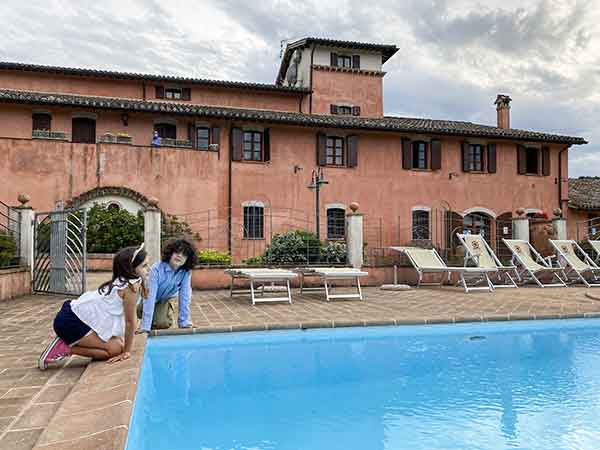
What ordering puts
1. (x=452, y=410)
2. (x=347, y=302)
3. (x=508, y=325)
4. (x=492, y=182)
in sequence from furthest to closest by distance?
(x=492, y=182), (x=347, y=302), (x=508, y=325), (x=452, y=410)

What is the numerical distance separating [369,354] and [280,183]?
43.9ft

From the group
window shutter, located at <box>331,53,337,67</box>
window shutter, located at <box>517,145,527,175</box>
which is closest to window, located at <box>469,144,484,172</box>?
window shutter, located at <box>517,145,527,175</box>

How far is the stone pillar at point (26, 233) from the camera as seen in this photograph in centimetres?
964

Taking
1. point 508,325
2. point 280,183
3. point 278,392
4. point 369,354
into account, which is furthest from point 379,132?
point 278,392

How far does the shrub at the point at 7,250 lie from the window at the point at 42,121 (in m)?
8.74

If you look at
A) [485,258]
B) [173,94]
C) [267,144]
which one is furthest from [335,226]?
[173,94]

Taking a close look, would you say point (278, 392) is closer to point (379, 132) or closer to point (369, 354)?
point (369, 354)

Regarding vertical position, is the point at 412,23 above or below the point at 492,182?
above

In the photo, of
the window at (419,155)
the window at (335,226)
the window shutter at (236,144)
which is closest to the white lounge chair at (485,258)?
the window at (335,226)

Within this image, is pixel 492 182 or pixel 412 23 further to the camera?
pixel 492 182

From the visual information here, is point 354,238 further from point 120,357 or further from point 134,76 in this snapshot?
point 134,76

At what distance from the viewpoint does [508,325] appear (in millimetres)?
6801

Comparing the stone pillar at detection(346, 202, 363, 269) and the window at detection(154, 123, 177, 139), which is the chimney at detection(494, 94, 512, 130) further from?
the stone pillar at detection(346, 202, 363, 269)

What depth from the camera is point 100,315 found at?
3.80 meters
